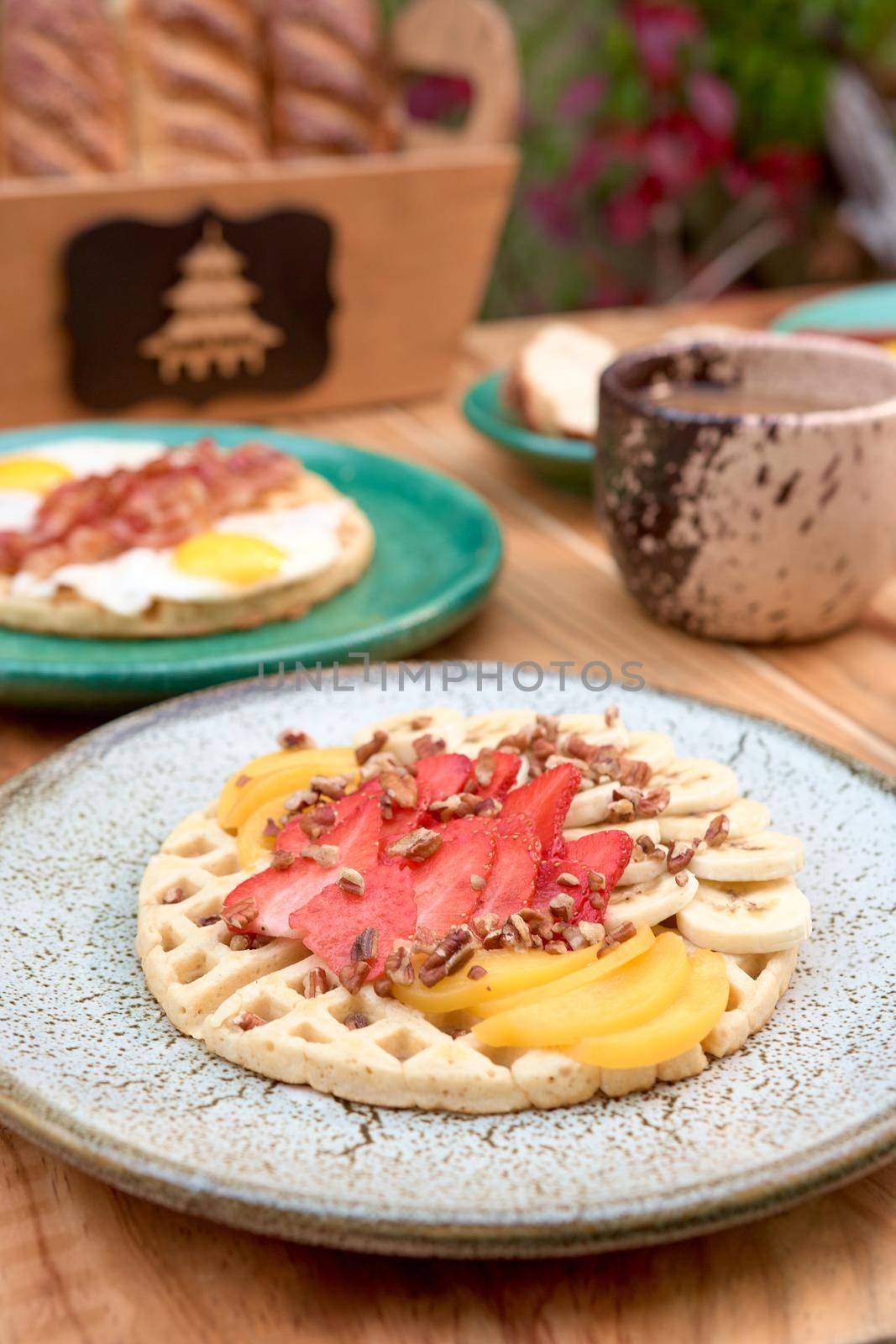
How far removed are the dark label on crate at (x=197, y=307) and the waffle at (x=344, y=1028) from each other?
1.85 meters

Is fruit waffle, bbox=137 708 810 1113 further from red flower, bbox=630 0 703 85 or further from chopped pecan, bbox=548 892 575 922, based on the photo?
red flower, bbox=630 0 703 85

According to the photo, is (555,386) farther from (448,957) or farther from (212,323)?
(448,957)

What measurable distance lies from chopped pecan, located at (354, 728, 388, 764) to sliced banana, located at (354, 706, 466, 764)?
0.02m

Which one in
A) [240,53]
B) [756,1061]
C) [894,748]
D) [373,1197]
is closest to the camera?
[373,1197]

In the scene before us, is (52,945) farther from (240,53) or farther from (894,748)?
(240,53)

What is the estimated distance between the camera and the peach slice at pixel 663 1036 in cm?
115

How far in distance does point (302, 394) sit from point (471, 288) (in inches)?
17.9

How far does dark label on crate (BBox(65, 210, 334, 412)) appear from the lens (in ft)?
9.74

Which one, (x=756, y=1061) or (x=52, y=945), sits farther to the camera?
(x=52, y=945)

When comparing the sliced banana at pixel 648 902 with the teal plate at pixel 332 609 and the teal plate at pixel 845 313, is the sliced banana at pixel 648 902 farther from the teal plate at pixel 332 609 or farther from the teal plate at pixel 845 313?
the teal plate at pixel 845 313

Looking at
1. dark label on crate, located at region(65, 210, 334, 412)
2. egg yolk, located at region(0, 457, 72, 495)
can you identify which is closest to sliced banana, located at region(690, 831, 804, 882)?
egg yolk, located at region(0, 457, 72, 495)

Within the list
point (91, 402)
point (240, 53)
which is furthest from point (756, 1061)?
point (240, 53)

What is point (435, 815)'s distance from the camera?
1449mm

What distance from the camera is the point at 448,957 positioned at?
124 cm
